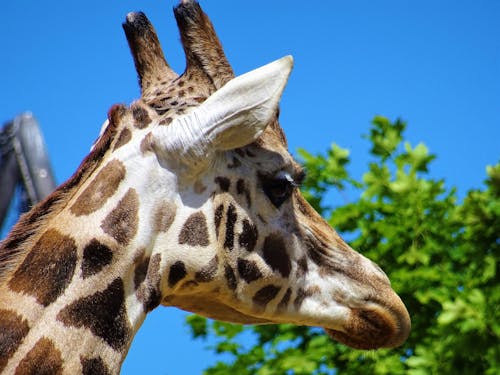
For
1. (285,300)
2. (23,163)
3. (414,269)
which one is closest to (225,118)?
(285,300)

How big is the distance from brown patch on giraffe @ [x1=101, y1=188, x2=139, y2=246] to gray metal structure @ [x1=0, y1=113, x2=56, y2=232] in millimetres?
1599

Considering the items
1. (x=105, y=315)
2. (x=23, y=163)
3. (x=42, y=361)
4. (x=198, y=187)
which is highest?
(x=23, y=163)

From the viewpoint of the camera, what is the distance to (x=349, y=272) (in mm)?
3359

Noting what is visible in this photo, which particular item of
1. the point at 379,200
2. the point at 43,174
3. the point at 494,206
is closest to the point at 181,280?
the point at 43,174

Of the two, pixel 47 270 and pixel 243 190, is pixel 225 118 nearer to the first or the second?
pixel 243 190

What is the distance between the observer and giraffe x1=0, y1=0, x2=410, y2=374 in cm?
278

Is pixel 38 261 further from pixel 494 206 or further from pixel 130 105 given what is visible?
pixel 494 206

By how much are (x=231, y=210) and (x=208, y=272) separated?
209mm

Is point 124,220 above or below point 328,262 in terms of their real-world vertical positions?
below

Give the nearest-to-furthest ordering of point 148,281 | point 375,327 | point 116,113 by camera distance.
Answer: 1. point 148,281
2. point 116,113
3. point 375,327

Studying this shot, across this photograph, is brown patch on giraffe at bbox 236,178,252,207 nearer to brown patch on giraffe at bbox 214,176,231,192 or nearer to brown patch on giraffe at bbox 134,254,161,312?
brown patch on giraffe at bbox 214,176,231,192

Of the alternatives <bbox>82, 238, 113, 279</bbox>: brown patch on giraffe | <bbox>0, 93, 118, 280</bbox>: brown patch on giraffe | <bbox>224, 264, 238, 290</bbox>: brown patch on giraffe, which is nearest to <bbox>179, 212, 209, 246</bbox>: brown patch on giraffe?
<bbox>224, 264, 238, 290</bbox>: brown patch on giraffe

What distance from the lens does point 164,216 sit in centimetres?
295

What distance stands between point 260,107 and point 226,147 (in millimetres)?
171
